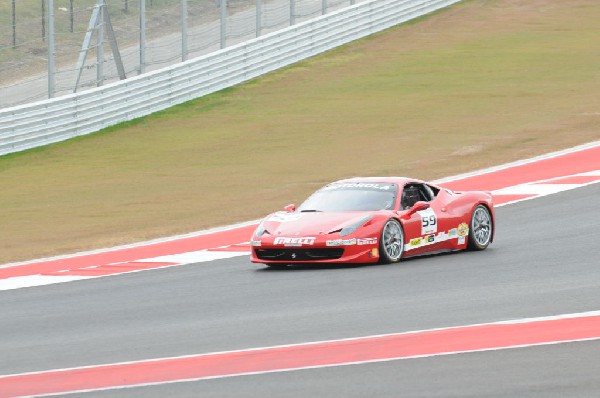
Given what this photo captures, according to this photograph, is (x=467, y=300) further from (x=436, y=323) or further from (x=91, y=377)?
(x=91, y=377)

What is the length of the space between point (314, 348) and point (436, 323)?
1.39m

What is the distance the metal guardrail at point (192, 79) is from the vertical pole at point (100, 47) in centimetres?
29

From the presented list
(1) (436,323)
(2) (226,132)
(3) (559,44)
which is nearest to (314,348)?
(1) (436,323)

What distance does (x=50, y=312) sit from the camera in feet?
44.0

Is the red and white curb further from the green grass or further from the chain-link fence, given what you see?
the chain-link fence

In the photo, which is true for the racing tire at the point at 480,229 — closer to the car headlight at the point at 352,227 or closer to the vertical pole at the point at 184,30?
the car headlight at the point at 352,227

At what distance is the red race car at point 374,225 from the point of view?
1566 centimetres

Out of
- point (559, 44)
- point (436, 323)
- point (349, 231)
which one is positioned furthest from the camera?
point (559, 44)

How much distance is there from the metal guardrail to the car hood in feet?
52.2

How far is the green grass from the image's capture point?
23.4 metres

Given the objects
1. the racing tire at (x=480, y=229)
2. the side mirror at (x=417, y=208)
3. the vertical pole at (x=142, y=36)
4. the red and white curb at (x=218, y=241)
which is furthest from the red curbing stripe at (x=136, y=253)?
the vertical pole at (x=142, y=36)

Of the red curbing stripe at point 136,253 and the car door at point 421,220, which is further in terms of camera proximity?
the red curbing stripe at point 136,253

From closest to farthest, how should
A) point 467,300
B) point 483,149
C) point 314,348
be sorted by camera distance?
1. point 314,348
2. point 467,300
3. point 483,149

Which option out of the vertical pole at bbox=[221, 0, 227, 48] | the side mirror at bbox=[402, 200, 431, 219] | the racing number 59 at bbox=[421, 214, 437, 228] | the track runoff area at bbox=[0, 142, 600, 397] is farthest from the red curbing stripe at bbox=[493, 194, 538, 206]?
the vertical pole at bbox=[221, 0, 227, 48]
